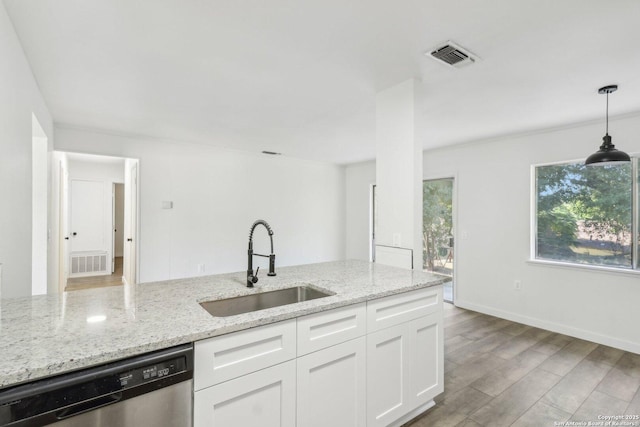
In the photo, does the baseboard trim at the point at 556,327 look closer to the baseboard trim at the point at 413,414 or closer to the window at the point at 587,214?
the window at the point at 587,214

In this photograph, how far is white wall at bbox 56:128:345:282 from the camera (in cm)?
446

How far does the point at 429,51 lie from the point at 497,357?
273cm

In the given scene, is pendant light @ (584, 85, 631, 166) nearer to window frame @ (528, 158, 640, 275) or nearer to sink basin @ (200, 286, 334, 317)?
window frame @ (528, 158, 640, 275)

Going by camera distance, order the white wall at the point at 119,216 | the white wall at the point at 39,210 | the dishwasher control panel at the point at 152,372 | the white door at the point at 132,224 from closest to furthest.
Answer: the dishwasher control panel at the point at 152,372, the white wall at the point at 39,210, the white door at the point at 132,224, the white wall at the point at 119,216

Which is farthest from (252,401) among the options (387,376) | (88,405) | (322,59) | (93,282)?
(93,282)

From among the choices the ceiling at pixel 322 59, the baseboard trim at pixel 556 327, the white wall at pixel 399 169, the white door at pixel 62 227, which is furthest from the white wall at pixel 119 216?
the baseboard trim at pixel 556 327

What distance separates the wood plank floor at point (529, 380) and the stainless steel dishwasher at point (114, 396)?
1.61 meters

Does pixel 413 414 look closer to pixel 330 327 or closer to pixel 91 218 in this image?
pixel 330 327

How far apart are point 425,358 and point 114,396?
1.69 meters

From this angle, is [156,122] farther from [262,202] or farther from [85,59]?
[262,202]

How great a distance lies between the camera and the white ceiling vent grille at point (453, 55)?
1.96 m

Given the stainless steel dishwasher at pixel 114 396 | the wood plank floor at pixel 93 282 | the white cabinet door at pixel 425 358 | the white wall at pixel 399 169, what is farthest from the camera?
the wood plank floor at pixel 93 282

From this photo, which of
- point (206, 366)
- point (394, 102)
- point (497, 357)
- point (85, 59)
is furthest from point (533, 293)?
point (85, 59)

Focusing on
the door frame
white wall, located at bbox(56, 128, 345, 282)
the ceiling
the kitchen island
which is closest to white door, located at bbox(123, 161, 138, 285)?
white wall, located at bbox(56, 128, 345, 282)
